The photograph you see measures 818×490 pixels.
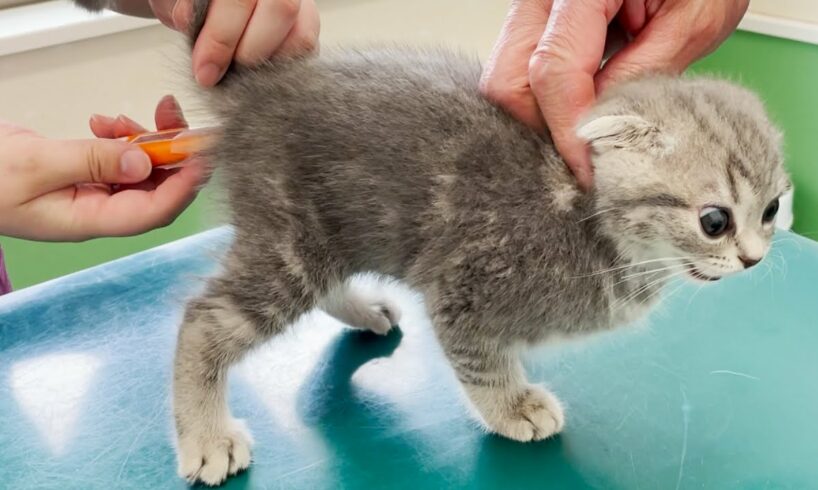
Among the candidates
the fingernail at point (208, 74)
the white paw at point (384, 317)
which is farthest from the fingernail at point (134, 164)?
the white paw at point (384, 317)

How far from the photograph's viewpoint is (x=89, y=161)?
101cm

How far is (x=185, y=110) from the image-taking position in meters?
1.07

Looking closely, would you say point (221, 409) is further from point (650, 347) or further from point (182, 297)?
point (650, 347)

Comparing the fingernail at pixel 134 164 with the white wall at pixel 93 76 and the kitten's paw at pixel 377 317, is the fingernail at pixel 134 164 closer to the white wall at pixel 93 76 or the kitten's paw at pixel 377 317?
the kitten's paw at pixel 377 317

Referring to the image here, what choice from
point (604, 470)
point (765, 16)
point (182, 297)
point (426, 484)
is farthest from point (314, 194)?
point (765, 16)

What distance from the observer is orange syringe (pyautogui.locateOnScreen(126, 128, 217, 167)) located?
1027mm

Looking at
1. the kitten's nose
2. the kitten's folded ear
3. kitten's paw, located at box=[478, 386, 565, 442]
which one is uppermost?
the kitten's folded ear

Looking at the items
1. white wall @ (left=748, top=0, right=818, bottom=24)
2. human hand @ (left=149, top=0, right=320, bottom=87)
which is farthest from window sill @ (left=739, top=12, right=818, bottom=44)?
human hand @ (left=149, top=0, right=320, bottom=87)

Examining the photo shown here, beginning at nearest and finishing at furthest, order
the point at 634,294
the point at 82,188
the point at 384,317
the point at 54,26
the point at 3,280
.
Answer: the point at 634,294 → the point at 82,188 → the point at 384,317 → the point at 3,280 → the point at 54,26

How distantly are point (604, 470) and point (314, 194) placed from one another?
449 mm

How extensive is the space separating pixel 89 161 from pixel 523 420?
2.02 feet

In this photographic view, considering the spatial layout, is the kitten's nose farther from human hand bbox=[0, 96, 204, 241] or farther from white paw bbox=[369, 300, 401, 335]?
human hand bbox=[0, 96, 204, 241]

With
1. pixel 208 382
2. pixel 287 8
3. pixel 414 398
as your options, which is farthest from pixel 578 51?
pixel 208 382

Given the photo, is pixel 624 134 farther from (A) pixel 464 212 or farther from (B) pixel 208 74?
(B) pixel 208 74
